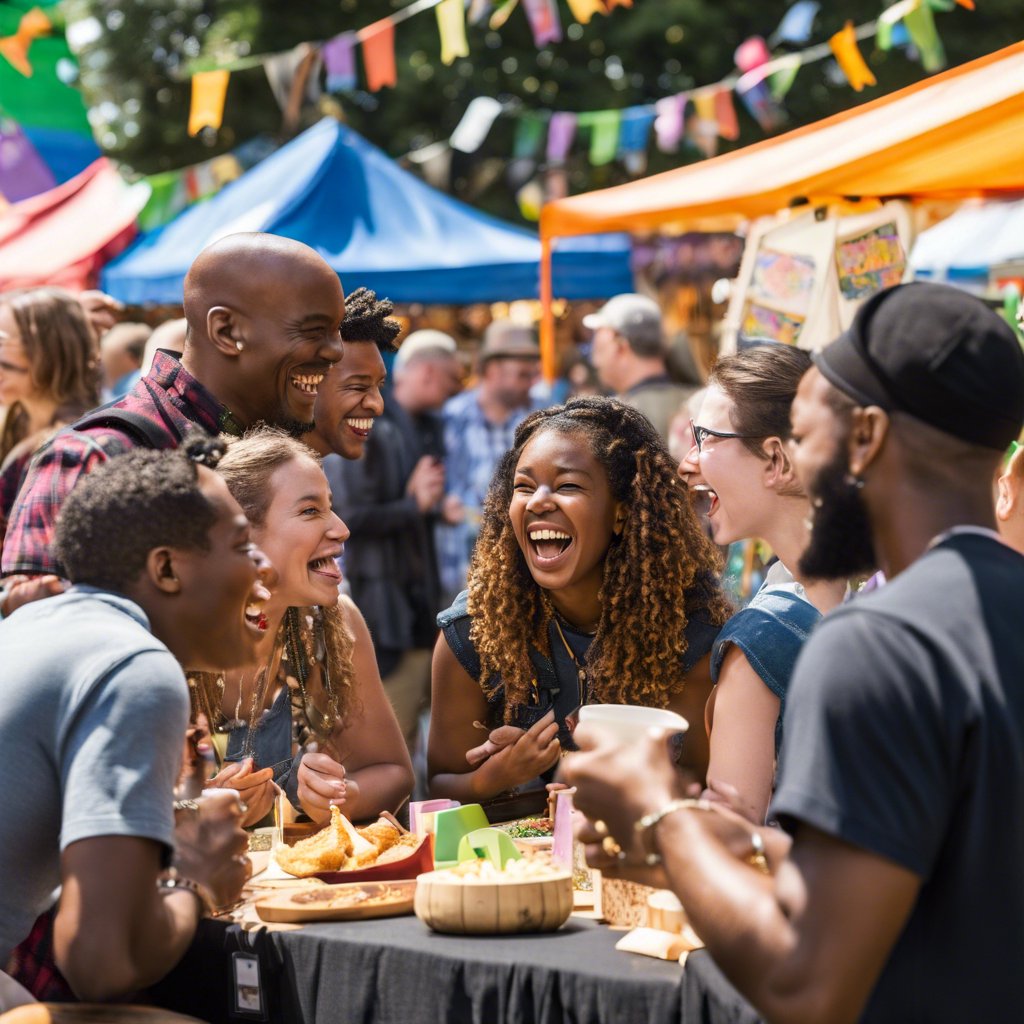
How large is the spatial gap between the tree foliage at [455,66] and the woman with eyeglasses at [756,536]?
14.2 meters

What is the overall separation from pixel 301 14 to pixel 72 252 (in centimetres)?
1064

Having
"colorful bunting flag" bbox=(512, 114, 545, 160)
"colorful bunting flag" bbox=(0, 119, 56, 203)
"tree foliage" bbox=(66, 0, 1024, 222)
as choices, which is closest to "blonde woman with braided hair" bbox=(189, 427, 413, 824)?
"colorful bunting flag" bbox=(512, 114, 545, 160)

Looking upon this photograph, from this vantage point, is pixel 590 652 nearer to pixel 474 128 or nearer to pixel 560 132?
pixel 474 128

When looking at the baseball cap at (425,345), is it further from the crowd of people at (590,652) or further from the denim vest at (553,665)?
Result: the denim vest at (553,665)

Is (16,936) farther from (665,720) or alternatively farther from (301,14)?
(301,14)

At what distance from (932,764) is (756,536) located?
5.87 ft

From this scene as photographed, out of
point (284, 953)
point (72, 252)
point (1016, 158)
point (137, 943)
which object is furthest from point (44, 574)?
point (72, 252)

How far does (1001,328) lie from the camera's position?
198 centimetres

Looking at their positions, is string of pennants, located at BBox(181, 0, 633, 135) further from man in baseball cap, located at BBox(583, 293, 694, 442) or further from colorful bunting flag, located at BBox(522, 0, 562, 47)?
man in baseball cap, located at BBox(583, 293, 694, 442)

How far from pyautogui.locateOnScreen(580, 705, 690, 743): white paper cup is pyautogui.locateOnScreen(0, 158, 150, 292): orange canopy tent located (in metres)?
8.37

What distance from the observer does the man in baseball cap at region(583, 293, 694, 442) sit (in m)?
7.52

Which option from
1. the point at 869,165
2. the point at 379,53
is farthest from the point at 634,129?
the point at 869,165

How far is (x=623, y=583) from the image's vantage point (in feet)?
13.0

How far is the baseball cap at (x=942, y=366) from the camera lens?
75.5 inches
